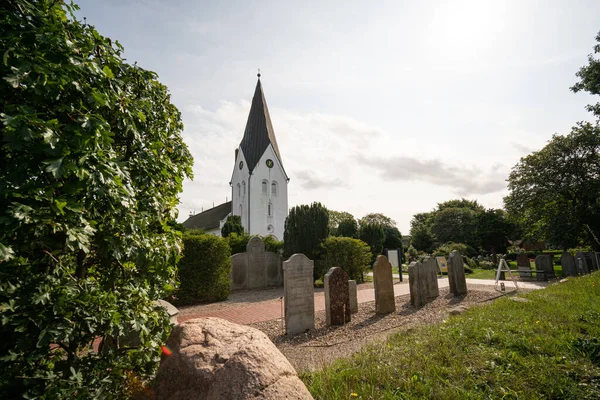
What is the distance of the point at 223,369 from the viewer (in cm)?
232

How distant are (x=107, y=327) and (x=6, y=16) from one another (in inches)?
89.3

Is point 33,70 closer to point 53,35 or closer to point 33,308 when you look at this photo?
point 53,35

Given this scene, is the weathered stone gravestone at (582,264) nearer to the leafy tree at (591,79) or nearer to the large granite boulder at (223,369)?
the leafy tree at (591,79)

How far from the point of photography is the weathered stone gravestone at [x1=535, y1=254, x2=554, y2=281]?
14.9 meters

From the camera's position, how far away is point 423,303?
9.72 metres

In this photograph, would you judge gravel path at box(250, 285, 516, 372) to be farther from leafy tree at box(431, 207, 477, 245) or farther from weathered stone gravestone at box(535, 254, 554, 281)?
leafy tree at box(431, 207, 477, 245)

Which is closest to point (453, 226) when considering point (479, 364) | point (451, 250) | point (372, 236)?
point (451, 250)

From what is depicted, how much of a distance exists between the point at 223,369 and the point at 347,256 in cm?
1363

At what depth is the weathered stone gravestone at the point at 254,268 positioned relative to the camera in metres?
14.4

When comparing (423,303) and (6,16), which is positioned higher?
(6,16)

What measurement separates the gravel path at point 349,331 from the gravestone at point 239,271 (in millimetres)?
6543

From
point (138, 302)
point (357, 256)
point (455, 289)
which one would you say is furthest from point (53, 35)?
point (357, 256)

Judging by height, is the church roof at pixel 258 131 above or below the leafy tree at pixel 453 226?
above

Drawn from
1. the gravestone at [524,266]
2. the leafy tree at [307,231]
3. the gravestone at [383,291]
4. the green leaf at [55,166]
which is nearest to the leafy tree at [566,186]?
the gravestone at [524,266]
